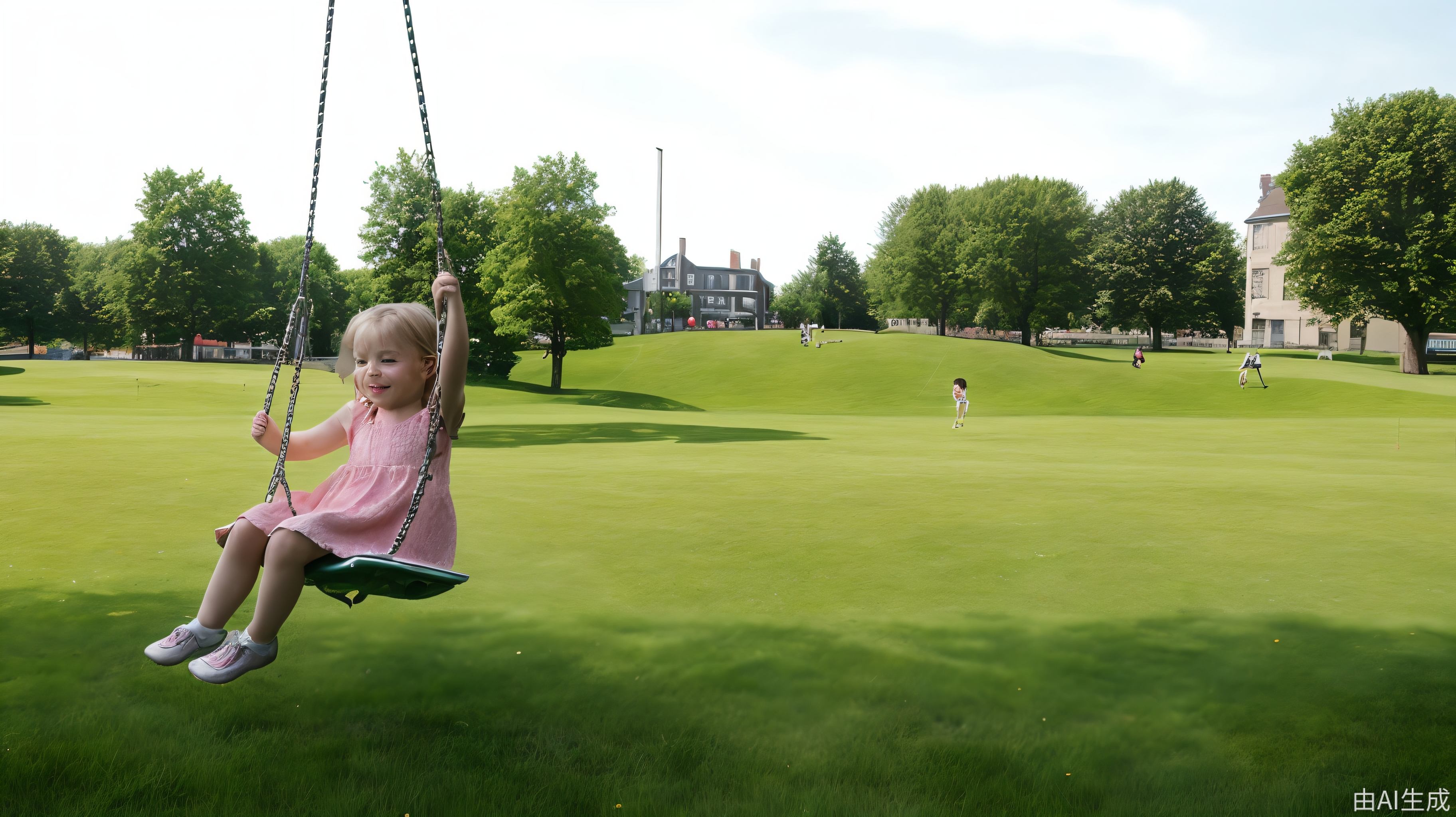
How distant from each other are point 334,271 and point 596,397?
54474 mm

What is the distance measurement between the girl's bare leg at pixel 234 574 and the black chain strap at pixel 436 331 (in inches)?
24.7

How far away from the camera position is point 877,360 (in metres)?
62.7

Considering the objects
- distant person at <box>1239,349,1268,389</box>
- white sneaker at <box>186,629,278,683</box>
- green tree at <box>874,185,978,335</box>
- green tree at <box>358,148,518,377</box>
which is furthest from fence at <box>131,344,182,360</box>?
white sneaker at <box>186,629,278,683</box>

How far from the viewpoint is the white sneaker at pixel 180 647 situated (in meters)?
4.63

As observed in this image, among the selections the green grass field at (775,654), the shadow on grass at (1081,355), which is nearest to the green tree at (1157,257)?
the shadow on grass at (1081,355)

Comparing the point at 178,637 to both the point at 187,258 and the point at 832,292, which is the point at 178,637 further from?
the point at 832,292

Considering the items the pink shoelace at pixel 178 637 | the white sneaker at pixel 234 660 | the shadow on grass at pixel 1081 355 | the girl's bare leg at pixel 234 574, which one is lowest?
the white sneaker at pixel 234 660

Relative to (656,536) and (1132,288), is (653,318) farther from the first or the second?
(656,536)

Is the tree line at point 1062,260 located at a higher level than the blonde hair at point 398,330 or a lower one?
higher

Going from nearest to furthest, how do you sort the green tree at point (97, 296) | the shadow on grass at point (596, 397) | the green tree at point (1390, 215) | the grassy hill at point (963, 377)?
the grassy hill at point (963, 377), the shadow on grass at point (596, 397), the green tree at point (1390, 215), the green tree at point (97, 296)

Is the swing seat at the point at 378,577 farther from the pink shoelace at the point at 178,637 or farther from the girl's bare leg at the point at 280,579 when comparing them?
the pink shoelace at the point at 178,637

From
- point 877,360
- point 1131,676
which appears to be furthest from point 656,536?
point 877,360

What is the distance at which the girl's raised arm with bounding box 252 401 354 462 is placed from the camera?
5.29 m

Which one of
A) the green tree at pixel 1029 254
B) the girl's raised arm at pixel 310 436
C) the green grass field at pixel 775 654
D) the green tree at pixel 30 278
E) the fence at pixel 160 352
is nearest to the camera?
the green grass field at pixel 775 654
